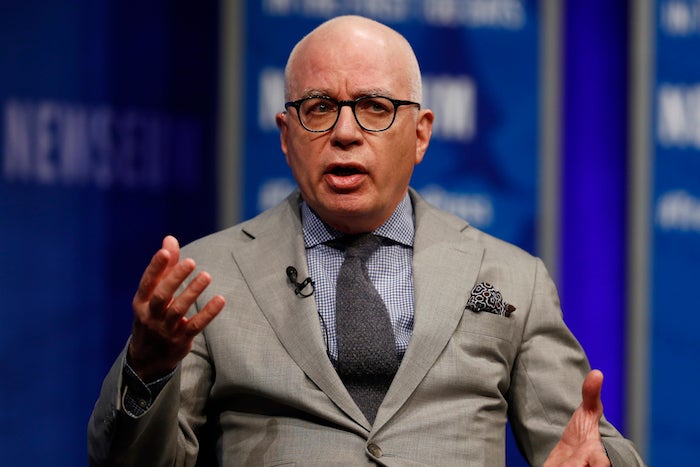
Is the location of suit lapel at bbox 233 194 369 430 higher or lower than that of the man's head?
lower

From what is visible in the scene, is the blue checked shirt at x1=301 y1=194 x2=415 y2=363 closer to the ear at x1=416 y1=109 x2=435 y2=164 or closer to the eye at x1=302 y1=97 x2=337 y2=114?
the ear at x1=416 y1=109 x2=435 y2=164

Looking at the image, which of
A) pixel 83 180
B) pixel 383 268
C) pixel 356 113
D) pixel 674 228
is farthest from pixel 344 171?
pixel 674 228

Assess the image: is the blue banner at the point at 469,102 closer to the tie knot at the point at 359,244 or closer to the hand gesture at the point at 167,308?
the tie knot at the point at 359,244

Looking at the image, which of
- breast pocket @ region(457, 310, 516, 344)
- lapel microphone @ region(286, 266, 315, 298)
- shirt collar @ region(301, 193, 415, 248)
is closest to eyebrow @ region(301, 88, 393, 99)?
shirt collar @ region(301, 193, 415, 248)

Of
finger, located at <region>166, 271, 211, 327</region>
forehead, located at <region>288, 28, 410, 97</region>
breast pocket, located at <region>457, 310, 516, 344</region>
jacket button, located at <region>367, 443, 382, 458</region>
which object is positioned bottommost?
jacket button, located at <region>367, 443, 382, 458</region>

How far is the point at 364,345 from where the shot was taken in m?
2.05

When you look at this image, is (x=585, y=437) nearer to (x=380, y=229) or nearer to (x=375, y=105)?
(x=380, y=229)

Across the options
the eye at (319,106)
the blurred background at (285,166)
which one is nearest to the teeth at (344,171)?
the eye at (319,106)

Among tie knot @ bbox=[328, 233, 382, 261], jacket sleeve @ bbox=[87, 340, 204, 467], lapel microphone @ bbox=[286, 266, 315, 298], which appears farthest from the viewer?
tie knot @ bbox=[328, 233, 382, 261]

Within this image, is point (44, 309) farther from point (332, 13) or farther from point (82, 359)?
point (332, 13)

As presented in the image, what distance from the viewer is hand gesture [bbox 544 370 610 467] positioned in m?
1.89

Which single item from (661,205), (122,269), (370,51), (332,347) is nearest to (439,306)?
(332,347)

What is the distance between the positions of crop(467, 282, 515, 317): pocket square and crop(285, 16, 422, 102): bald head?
46 cm

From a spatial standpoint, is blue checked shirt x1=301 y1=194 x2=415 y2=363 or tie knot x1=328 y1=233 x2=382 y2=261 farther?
tie knot x1=328 y1=233 x2=382 y2=261
